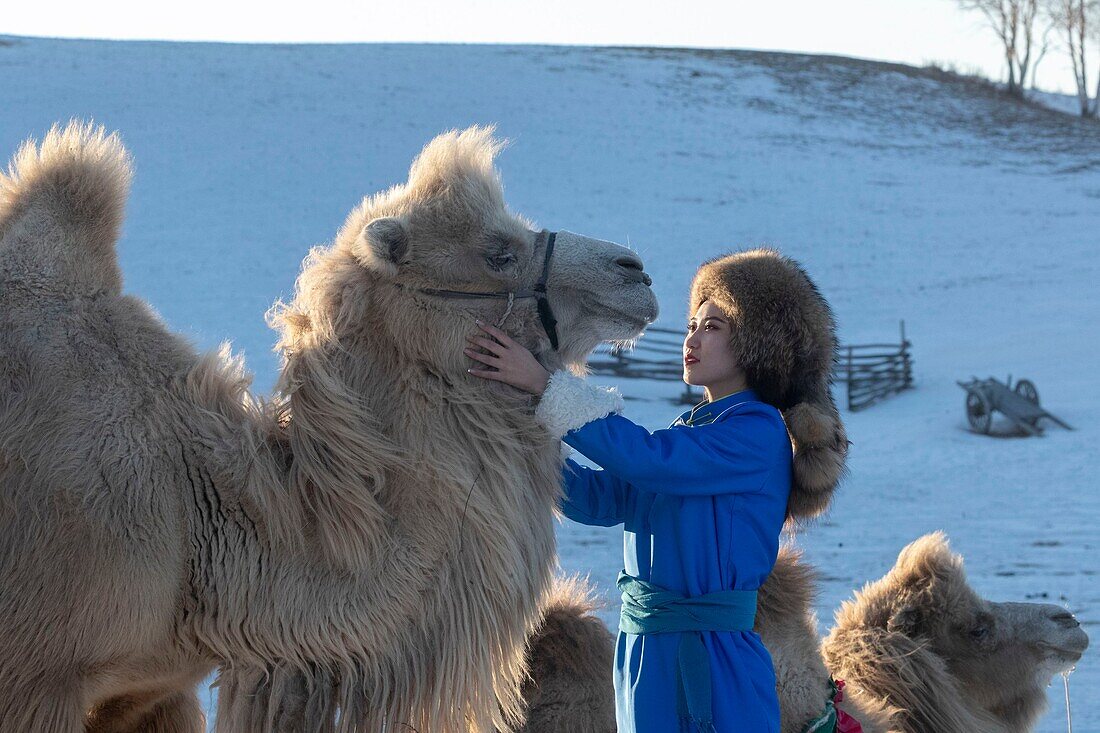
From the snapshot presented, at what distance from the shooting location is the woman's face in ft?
11.5

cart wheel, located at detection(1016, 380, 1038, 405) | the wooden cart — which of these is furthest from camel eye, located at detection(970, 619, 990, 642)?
cart wheel, located at detection(1016, 380, 1038, 405)

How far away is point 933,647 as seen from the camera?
4.83m

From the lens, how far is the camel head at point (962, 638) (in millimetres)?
4777

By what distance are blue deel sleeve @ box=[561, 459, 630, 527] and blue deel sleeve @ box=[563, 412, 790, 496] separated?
1.12 feet


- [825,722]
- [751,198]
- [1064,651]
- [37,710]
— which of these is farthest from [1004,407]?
[751,198]

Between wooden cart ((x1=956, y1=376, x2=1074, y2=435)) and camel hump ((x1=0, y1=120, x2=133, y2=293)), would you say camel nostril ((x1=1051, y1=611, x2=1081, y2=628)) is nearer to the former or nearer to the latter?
camel hump ((x1=0, y1=120, x2=133, y2=293))

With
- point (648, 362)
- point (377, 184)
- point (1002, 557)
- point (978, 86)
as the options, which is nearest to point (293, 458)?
point (1002, 557)

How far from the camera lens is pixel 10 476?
2.96 m

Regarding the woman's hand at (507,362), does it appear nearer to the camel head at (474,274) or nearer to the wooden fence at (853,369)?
the camel head at (474,274)

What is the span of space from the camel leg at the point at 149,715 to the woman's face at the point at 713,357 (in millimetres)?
1713

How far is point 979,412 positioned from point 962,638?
511 inches

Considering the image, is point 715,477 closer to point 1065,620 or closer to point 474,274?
point 474,274

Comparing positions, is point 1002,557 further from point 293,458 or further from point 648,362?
point 648,362

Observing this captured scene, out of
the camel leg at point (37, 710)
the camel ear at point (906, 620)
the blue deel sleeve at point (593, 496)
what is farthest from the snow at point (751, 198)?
the camel leg at point (37, 710)
